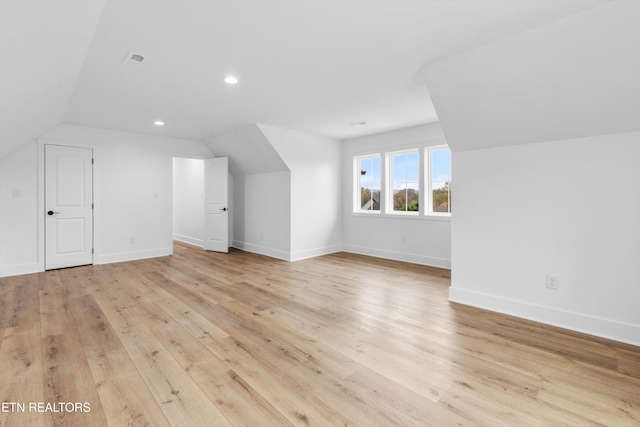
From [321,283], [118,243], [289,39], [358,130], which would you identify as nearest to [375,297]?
[321,283]

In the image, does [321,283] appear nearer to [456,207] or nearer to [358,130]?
[456,207]

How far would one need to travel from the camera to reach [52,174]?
465cm

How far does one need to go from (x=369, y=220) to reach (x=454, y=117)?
10.3 feet

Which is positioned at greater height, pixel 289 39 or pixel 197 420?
pixel 289 39

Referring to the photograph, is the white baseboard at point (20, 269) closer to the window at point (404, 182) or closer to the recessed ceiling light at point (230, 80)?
the recessed ceiling light at point (230, 80)

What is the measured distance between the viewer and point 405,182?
17.7 feet

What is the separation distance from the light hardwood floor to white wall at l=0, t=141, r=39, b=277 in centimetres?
114

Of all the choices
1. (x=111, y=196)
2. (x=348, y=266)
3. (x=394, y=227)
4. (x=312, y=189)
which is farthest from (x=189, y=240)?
(x=394, y=227)

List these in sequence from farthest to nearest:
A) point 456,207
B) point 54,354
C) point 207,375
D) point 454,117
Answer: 1. point 456,207
2. point 454,117
3. point 54,354
4. point 207,375

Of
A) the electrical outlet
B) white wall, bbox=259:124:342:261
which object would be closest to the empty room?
the electrical outlet

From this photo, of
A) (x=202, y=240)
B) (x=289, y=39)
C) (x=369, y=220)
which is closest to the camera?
(x=289, y=39)

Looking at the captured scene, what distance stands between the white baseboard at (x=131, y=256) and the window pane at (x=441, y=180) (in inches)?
205

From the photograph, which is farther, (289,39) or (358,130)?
(358,130)

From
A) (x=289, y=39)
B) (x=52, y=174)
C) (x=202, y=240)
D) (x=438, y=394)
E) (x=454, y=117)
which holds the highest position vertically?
(x=289, y=39)
